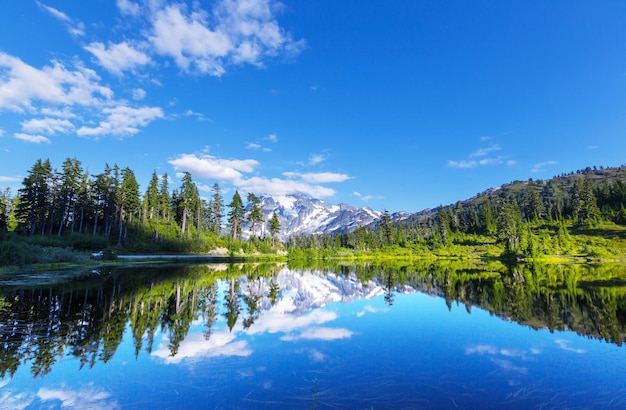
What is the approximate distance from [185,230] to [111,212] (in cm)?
1933

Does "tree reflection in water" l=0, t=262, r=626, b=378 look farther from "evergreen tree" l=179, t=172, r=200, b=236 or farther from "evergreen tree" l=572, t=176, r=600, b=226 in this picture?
"evergreen tree" l=572, t=176, r=600, b=226

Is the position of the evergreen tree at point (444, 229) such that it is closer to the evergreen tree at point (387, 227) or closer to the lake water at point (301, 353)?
the evergreen tree at point (387, 227)

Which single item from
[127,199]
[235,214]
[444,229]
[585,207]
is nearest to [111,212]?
[127,199]

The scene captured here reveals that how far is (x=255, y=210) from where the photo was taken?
98438mm

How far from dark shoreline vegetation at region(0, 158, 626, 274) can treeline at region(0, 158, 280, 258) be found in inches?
8.6

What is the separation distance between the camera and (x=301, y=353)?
1291 cm

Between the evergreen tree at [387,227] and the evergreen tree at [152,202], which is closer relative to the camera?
the evergreen tree at [152,202]

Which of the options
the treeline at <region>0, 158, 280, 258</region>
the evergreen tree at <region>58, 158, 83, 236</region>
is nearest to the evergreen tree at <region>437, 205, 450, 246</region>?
the treeline at <region>0, 158, 280, 258</region>

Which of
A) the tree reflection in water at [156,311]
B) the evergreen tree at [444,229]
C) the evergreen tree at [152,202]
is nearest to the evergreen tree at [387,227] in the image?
the evergreen tree at [444,229]

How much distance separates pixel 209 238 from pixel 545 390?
85.9 meters

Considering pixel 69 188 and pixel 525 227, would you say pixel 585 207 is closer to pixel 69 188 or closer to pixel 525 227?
pixel 525 227

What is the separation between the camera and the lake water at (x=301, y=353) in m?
8.87

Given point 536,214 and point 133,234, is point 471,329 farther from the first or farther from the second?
point 536,214

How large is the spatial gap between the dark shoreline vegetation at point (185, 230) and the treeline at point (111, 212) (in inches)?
8.6
